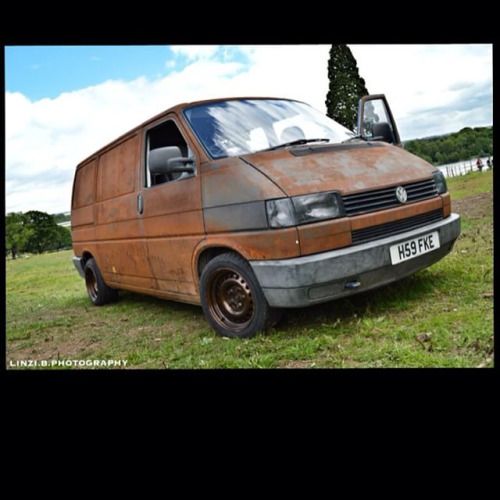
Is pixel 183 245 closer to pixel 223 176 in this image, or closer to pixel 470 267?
pixel 223 176

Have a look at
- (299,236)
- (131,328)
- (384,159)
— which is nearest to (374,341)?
(299,236)

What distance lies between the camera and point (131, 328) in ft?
13.1

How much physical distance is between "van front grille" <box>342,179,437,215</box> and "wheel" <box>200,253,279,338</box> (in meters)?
0.73

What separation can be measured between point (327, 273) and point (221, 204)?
820 mm

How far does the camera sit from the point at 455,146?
11.1 feet

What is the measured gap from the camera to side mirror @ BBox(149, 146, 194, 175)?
3203 mm

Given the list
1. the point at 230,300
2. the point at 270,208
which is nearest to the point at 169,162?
the point at 270,208

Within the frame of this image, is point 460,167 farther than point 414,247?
Yes

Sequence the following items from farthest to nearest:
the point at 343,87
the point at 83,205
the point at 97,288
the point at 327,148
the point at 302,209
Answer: the point at 97,288 → the point at 83,205 → the point at 343,87 → the point at 327,148 → the point at 302,209

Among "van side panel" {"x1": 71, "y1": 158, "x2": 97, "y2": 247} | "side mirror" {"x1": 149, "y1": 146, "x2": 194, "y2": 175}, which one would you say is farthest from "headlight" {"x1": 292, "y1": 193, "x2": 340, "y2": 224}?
"van side panel" {"x1": 71, "y1": 158, "x2": 97, "y2": 247}

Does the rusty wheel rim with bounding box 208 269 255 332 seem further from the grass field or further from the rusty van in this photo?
the grass field

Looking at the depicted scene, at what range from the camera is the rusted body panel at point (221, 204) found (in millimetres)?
2809

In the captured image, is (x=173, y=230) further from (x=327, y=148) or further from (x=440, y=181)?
(x=440, y=181)
